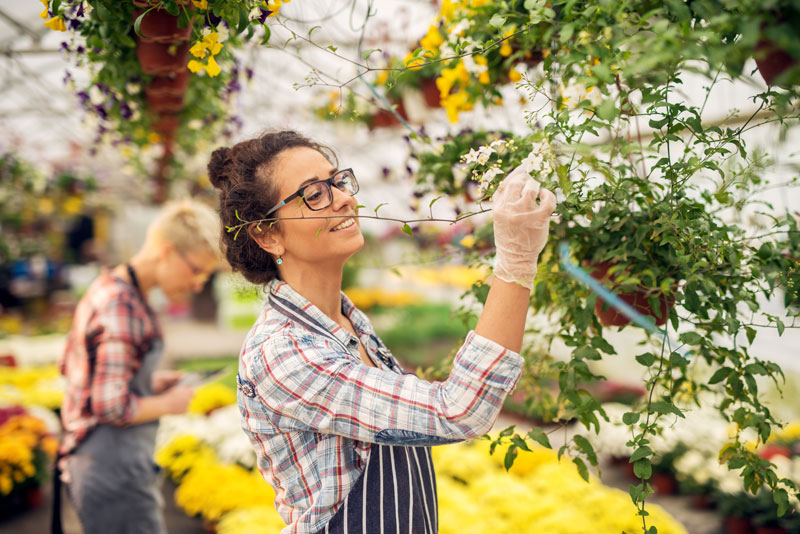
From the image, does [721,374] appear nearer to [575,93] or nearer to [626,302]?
[626,302]

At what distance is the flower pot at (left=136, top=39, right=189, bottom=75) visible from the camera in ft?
4.93

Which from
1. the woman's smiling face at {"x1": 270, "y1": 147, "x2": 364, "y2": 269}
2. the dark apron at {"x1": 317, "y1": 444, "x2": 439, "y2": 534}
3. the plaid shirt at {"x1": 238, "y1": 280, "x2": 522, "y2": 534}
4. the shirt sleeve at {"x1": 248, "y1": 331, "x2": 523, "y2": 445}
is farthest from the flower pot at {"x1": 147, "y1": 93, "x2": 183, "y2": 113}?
the dark apron at {"x1": 317, "y1": 444, "x2": 439, "y2": 534}

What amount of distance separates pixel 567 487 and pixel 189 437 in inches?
80.1

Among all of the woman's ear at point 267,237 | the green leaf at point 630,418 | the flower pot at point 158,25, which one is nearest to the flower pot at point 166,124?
the flower pot at point 158,25

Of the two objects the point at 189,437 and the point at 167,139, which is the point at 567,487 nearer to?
the point at 189,437

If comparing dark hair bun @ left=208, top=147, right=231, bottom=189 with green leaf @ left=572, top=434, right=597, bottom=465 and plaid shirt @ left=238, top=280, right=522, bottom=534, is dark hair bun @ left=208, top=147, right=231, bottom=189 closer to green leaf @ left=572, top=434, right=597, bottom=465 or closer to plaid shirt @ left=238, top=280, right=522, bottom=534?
plaid shirt @ left=238, top=280, right=522, bottom=534

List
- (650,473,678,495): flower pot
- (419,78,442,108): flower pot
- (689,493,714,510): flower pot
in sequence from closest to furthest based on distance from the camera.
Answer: (419,78,442,108): flower pot → (689,493,714,510): flower pot → (650,473,678,495): flower pot

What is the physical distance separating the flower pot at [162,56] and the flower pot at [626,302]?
3.90ft

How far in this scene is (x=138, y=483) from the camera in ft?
6.32

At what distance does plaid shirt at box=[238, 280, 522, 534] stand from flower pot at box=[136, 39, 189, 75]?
834mm

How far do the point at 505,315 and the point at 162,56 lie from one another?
1.25 meters

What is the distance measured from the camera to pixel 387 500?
102 cm

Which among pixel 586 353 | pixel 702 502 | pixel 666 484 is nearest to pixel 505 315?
pixel 586 353

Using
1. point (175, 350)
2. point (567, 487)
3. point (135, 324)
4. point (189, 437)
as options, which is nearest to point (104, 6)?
point (135, 324)
